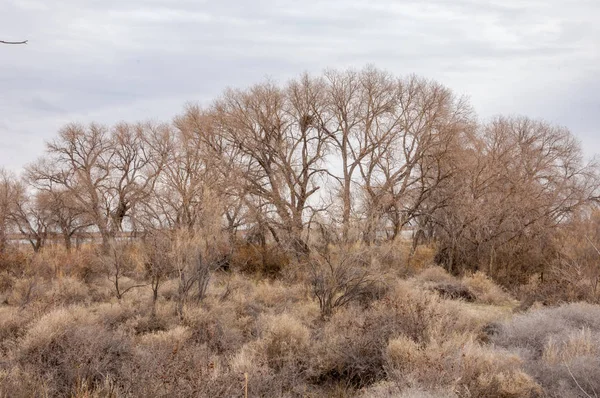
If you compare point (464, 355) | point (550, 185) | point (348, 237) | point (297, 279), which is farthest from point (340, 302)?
point (550, 185)

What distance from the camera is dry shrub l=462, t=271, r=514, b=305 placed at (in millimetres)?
16953

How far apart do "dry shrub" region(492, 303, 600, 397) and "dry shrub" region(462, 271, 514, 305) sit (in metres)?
4.72

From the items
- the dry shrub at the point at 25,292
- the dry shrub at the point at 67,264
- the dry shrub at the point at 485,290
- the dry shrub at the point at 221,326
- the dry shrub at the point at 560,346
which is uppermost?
the dry shrub at the point at 67,264

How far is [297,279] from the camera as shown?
746 inches

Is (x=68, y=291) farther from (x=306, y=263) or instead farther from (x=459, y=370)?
(x=459, y=370)

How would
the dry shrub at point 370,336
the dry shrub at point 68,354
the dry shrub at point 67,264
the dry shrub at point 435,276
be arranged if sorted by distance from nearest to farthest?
the dry shrub at point 68,354 < the dry shrub at point 370,336 < the dry shrub at point 435,276 < the dry shrub at point 67,264

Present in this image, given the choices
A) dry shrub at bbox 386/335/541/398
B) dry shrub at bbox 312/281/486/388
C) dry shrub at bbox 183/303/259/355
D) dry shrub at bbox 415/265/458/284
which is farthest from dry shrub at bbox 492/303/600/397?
dry shrub at bbox 415/265/458/284

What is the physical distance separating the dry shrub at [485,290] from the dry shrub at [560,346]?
4.72m

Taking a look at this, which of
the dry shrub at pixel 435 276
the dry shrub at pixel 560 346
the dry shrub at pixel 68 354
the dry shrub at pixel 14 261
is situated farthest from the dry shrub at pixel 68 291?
the dry shrub at pixel 560 346

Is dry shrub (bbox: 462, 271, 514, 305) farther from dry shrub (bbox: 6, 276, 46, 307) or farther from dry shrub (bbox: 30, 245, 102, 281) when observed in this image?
dry shrub (bbox: 30, 245, 102, 281)

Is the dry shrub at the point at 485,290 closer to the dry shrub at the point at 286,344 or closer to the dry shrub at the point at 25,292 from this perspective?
the dry shrub at the point at 286,344

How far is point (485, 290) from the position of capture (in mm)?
17844

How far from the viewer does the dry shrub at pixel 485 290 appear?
17.0m

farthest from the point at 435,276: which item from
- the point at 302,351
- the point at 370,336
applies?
the point at 302,351
